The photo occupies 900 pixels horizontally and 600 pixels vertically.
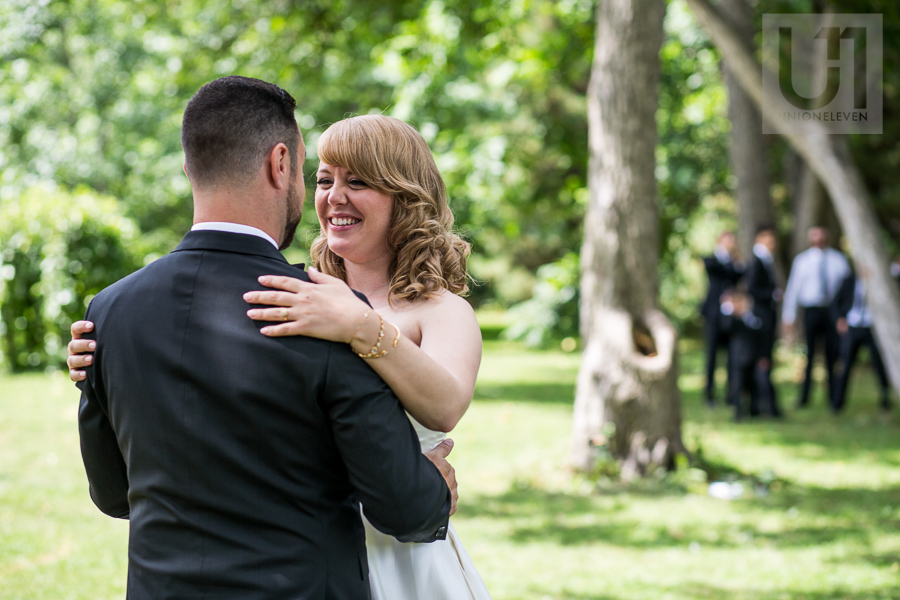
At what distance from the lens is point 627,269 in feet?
24.1

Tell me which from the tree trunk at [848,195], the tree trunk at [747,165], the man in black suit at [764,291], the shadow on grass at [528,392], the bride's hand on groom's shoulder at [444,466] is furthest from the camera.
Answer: the tree trunk at [747,165]

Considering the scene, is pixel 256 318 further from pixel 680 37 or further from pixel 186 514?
pixel 680 37

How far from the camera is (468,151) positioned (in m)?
13.6

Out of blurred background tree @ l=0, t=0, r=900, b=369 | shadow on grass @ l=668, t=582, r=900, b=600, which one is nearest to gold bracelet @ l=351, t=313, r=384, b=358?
blurred background tree @ l=0, t=0, r=900, b=369

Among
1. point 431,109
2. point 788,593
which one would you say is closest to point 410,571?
point 788,593

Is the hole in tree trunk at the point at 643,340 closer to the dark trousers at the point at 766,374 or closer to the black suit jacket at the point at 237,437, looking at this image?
the dark trousers at the point at 766,374

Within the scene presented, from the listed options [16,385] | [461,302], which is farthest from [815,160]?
[16,385]

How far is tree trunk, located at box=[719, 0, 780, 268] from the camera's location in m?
15.2

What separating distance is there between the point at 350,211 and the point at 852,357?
10784 millimetres

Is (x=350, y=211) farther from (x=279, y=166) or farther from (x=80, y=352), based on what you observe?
(x=80, y=352)

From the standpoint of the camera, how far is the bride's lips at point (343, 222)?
242 cm

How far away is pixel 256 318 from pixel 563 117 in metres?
17.7

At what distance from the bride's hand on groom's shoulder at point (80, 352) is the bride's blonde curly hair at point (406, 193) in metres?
0.87

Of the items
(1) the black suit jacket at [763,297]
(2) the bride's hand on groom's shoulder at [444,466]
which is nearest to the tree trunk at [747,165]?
(1) the black suit jacket at [763,297]
